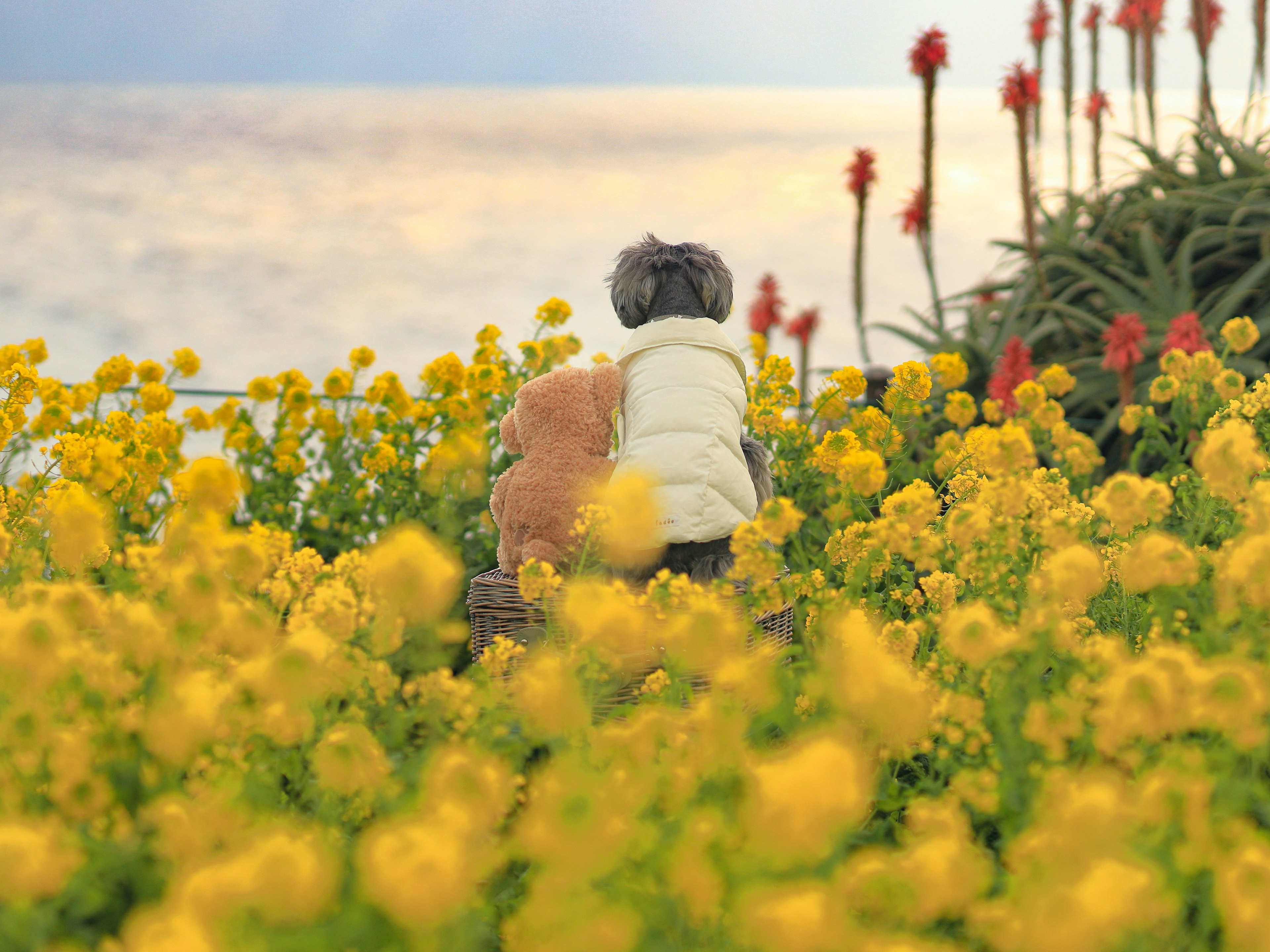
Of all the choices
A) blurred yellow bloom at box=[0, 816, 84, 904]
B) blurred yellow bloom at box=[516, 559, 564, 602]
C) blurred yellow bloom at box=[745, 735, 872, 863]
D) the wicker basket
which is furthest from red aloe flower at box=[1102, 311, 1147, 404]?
blurred yellow bloom at box=[0, 816, 84, 904]

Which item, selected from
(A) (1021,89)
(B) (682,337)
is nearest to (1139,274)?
(A) (1021,89)

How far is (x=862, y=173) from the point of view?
4957mm

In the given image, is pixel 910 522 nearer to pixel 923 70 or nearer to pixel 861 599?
pixel 861 599

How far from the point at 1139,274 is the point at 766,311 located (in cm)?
210

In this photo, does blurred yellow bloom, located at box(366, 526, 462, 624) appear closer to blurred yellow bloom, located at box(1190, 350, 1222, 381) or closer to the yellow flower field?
the yellow flower field

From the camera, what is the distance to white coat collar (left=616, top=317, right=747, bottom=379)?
7.44 ft

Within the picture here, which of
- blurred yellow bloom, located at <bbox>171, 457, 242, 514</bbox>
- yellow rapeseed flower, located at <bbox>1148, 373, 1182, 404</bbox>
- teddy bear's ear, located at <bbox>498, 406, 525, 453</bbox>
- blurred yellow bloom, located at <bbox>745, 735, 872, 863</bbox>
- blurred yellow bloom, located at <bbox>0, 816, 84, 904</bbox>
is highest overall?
yellow rapeseed flower, located at <bbox>1148, 373, 1182, 404</bbox>

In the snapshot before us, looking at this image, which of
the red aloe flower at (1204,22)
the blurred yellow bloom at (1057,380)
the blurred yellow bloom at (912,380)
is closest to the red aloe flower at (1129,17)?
the red aloe flower at (1204,22)

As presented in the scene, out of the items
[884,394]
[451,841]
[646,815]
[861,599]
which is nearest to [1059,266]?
[884,394]

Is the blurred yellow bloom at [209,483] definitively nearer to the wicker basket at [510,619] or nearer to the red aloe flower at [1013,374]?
the wicker basket at [510,619]

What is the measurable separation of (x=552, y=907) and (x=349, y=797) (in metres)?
0.52

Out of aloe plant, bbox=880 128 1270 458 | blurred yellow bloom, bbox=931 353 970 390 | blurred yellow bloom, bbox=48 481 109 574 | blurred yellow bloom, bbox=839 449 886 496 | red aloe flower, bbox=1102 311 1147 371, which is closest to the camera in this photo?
blurred yellow bloom, bbox=48 481 109 574

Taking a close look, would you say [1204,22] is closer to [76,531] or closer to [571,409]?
[571,409]

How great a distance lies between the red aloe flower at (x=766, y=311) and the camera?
5.80m
